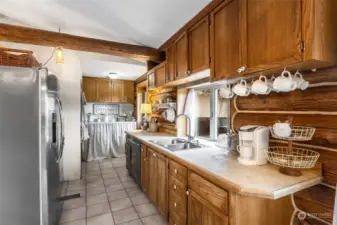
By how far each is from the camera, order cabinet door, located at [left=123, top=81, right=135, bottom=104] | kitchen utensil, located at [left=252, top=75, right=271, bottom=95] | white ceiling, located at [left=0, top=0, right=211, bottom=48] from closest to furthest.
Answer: kitchen utensil, located at [left=252, top=75, right=271, bottom=95]
white ceiling, located at [left=0, top=0, right=211, bottom=48]
cabinet door, located at [left=123, top=81, right=135, bottom=104]

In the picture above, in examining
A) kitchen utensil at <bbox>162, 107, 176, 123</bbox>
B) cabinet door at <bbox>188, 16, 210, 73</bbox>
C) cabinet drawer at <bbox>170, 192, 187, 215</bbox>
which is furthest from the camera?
kitchen utensil at <bbox>162, 107, 176, 123</bbox>

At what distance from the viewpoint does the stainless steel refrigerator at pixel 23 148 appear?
1527 millimetres

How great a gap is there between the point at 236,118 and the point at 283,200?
83cm

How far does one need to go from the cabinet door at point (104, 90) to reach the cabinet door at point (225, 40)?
495 centimetres

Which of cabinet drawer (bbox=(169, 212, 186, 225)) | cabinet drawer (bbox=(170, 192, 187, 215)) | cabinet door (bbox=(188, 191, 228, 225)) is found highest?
cabinet door (bbox=(188, 191, 228, 225))

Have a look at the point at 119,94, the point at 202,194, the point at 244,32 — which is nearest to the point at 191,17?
the point at 244,32

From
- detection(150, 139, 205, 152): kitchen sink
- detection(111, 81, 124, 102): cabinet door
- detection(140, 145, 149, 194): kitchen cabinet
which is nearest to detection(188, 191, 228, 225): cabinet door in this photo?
detection(150, 139, 205, 152): kitchen sink

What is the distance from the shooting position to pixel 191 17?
2043 mm

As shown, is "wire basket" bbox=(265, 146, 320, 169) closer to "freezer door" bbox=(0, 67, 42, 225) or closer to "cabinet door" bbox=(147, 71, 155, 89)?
"freezer door" bbox=(0, 67, 42, 225)

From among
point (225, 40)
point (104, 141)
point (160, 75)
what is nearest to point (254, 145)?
point (225, 40)

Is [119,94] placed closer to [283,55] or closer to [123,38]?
[123,38]

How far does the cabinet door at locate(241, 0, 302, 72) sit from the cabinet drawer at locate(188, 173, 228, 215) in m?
0.89

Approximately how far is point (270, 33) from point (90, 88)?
18.5 feet

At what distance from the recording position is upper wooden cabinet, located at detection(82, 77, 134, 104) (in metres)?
5.80
